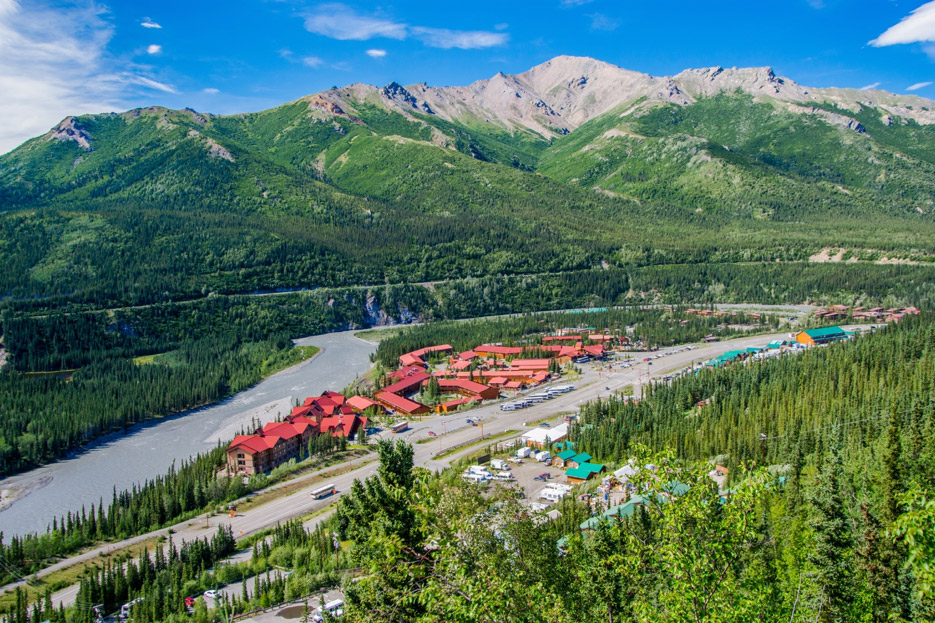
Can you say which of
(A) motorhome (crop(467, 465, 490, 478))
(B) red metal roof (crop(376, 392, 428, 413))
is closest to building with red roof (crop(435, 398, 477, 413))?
(B) red metal roof (crop(376, 392, 428, 413))

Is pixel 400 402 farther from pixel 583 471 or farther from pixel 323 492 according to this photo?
pixel 583 471

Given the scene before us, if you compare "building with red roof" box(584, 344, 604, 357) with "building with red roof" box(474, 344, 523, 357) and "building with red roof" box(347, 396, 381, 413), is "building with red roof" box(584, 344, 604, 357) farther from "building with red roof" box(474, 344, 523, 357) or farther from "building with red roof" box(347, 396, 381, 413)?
"building with red roof" box(347, 396, 381, 413)

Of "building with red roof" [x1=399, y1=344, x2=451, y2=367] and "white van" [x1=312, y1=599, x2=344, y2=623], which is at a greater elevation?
"building with red roof" [x1=399, y1=344, x2=451, y2=367]

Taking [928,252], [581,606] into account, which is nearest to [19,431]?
[581,606]

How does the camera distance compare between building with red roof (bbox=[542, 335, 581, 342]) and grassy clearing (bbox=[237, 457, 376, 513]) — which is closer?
grassy clearing (bbox=[237, 457, 376, 513])

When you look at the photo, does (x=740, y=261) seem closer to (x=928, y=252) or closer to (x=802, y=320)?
(x=928, y=252)

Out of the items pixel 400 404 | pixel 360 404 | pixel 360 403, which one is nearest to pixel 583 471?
pixel 400 404
